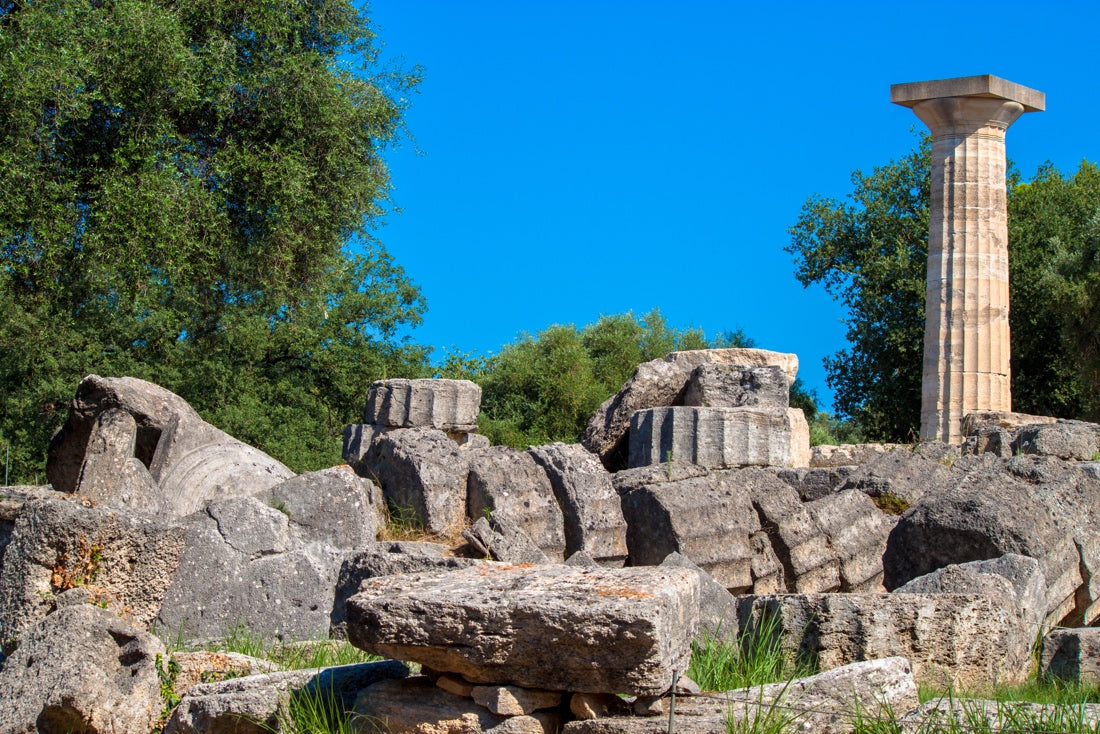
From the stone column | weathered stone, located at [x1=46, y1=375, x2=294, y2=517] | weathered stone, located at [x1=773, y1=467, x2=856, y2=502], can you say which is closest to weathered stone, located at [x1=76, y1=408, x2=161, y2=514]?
weathered stone, located at [x1=46, y1=375, x2=294, y2=517]

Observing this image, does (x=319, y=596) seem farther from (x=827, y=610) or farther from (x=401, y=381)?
(x=401, y=381)

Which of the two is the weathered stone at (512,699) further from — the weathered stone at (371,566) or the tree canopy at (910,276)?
the tree canopy at (910,276)

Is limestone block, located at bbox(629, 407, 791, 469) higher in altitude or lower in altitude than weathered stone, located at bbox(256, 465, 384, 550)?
higher

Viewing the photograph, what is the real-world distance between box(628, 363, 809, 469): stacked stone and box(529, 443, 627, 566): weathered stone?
5.60ft

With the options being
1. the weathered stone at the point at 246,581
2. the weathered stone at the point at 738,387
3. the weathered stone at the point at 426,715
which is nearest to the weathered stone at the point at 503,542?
the weathered stone at the point at 246,581

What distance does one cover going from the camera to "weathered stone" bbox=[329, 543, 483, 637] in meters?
6.34

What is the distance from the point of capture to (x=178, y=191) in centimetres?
1395

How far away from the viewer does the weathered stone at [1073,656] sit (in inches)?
228

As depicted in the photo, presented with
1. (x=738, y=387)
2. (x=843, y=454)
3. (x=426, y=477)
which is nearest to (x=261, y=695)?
(x=426, y=477)

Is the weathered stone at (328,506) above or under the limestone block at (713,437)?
Result: under

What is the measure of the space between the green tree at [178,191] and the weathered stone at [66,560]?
27.1ft

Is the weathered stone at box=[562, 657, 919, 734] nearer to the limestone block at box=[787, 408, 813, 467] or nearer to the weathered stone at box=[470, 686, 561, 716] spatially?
the weathered stone at box=[470, 686, 561, 716]

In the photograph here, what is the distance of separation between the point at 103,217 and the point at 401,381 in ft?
11.6

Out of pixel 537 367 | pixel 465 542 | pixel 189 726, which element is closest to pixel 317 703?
pixel 189 726
